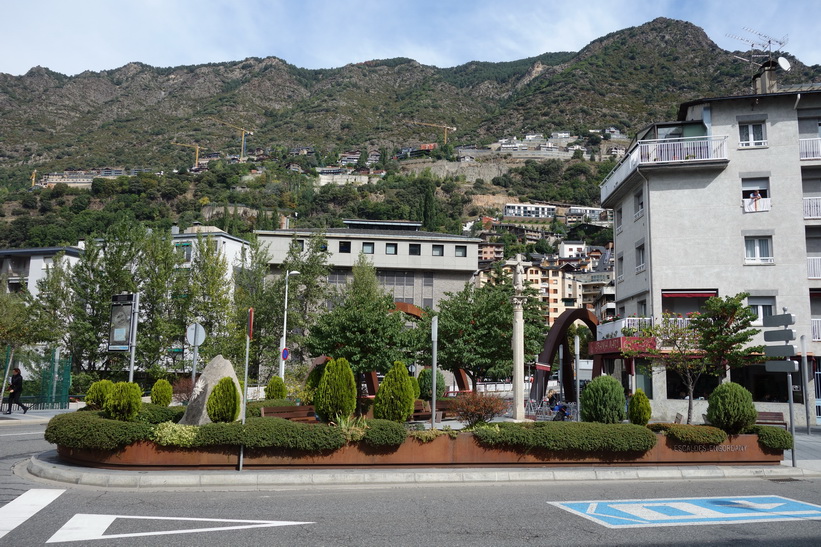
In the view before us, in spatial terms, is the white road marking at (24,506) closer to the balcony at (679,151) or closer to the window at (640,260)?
the balcony at (679,151)

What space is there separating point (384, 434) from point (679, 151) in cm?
2711

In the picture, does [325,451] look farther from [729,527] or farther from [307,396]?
[307,396]

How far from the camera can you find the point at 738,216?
1266 inches

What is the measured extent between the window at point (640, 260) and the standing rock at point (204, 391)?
26.0 m

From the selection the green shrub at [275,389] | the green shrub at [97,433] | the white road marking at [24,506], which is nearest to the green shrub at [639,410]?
the green shrub at [97,433]

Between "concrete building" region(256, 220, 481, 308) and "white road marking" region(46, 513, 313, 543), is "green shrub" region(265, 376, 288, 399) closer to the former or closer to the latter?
"white road marking" region(46, 513, 313, 543)

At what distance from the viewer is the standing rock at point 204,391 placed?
1452cm

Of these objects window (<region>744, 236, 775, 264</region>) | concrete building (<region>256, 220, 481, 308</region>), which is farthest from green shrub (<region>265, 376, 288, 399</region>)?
concrete building (<region>256, 220, 481, 308</region>)

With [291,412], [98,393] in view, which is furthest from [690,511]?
[98,393]

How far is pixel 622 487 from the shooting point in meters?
12.4

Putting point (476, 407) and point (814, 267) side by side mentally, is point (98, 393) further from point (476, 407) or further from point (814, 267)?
point (814, 267)

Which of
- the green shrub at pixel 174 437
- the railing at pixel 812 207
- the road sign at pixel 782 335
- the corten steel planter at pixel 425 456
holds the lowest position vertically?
the corten steel planter at pixel 425 456

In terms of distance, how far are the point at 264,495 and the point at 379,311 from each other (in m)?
15.4

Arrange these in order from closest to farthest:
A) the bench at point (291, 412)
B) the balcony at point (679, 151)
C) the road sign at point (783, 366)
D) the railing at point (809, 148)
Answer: the road sign at point (783, 366) < the bench at point (291, 412) < the railing at point (809, 148) < the balcony at point (679, 151)
